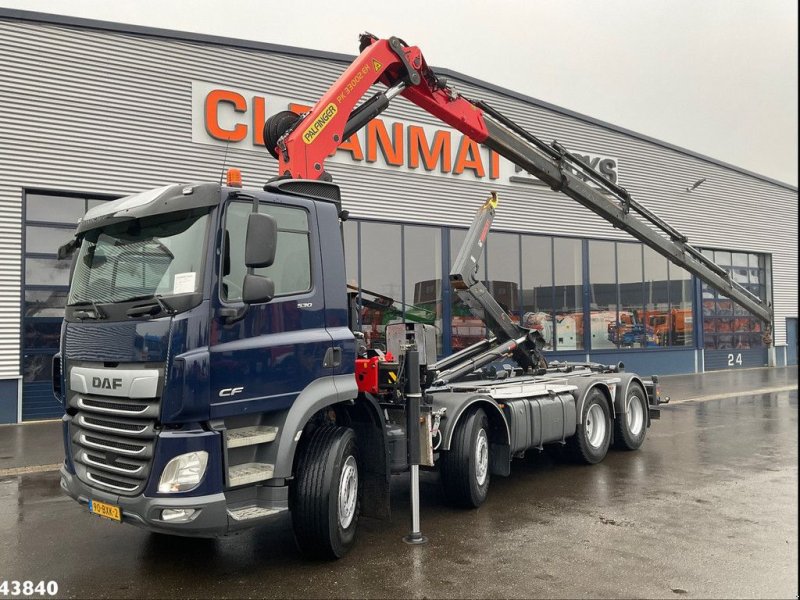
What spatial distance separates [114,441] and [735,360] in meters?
27.5

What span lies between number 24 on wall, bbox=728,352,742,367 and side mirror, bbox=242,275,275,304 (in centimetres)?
2654

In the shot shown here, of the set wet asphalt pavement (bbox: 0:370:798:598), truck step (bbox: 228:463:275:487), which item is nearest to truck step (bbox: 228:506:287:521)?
truck step (bbox: 228:463:275:487)

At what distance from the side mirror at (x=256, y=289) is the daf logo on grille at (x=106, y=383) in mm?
1032

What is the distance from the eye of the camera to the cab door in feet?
15.1

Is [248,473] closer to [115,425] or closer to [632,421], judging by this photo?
[115,425]

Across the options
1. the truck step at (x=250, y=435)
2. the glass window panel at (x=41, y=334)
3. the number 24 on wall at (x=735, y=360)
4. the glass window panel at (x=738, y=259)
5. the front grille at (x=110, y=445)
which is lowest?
the number 24 on wall at (x=735, y=360)

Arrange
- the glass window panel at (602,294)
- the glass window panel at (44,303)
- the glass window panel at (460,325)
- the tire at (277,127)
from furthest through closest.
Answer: the glass window panel at (602,294)
the glass window panel at (460,325)
the glass window panel at (44,303)
the tire at (277,127)

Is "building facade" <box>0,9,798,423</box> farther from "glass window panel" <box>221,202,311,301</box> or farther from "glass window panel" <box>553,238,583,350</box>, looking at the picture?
"glass window panel" <box>221,202,311,301</box>

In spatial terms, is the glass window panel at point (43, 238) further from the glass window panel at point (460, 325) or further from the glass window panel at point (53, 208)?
the glass window panel at point (460, 325)

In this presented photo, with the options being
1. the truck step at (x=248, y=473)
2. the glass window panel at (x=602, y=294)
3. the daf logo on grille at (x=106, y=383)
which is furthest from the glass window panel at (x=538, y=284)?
the daf logo on grille at (x=106, y=383)

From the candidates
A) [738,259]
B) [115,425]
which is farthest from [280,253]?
[738,259]

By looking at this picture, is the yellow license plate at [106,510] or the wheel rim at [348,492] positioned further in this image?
the wheel rim at [348,492]

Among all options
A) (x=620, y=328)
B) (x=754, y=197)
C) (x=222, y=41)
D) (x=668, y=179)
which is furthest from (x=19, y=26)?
(x=754, y=197)

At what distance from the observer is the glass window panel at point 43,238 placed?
13617 mm
